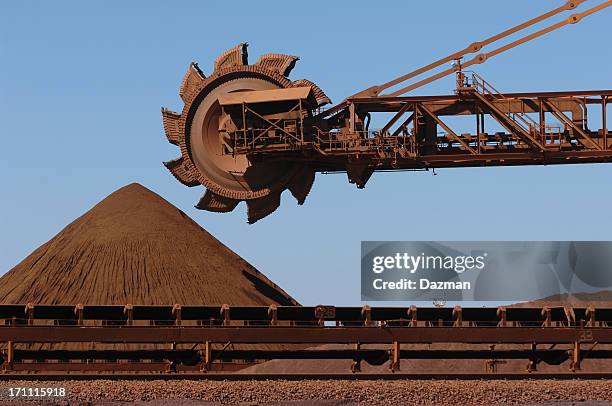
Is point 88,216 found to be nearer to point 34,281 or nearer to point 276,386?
point 34,281

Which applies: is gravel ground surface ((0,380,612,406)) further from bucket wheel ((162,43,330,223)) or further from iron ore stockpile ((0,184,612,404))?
bucket wheel ((162,43,330,223))

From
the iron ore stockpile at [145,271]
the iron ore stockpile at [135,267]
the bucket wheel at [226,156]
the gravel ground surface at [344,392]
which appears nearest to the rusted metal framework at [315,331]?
the gravel ground surface at [344,392]

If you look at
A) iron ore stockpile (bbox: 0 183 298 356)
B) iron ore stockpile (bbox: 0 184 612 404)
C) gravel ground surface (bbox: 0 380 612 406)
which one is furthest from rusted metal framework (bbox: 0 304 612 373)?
iron ore stockpile (bbox: 0 183 298 356)

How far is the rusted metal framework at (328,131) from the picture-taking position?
4806cm

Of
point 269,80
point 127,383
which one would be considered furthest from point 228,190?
point 127,383

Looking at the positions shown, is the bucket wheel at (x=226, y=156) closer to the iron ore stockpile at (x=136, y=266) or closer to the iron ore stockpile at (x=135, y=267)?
the iron ore stockpile at (x=135, y=267)

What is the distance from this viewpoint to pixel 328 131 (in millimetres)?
49469

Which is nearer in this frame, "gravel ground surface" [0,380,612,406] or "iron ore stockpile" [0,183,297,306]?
"gravel ground surface" [0,380,612,406]

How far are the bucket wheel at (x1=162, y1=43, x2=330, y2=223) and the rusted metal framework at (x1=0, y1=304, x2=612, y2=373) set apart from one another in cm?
852

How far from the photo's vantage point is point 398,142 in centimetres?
4853

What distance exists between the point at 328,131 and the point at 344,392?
1770 cm

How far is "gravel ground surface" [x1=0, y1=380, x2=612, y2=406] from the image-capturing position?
108 feet

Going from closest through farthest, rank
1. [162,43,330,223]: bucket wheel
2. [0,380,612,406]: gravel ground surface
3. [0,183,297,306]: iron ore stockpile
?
[0,380,612,406]: gravel ground surface → [162,43,330,223]: bucket wheel → [0,183,297,306]: iron ore stockpile

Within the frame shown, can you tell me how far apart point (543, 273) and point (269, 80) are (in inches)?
511
